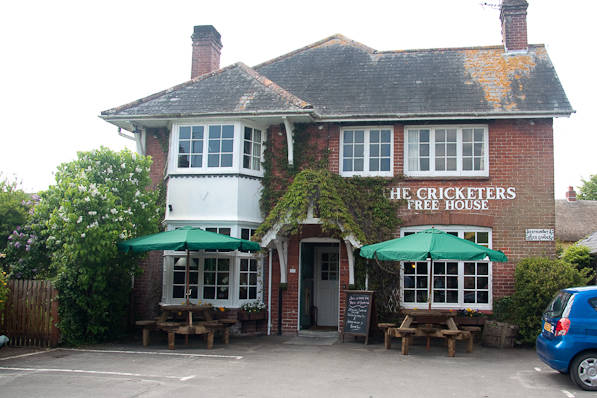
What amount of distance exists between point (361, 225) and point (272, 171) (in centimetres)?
273

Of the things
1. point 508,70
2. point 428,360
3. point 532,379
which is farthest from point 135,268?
point 508,70

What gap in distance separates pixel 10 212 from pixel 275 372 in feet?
28.9

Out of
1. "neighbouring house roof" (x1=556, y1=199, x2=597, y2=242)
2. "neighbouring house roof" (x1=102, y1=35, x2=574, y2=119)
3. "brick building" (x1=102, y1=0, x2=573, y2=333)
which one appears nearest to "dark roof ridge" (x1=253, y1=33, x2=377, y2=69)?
"neighbouring house roof" (x1=102, y1=35, x2=574, y2=119)

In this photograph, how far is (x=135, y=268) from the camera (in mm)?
13227

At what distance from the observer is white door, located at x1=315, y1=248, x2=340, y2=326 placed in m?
15.3

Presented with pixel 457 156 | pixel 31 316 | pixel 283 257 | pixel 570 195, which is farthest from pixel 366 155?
pixel 570 195

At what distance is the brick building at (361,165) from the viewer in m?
13.6

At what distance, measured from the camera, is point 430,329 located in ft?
37.3

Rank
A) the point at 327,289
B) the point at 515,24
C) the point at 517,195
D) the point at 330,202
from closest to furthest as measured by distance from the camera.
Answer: the point at 330,202 < the point at 517,195 < the point at 327,289 < the point at 515,24

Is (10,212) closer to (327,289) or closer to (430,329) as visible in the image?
(327,289)

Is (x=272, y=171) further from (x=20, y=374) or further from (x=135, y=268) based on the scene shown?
(x=20, y=374)

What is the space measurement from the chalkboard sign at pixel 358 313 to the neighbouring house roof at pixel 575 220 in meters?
23.5

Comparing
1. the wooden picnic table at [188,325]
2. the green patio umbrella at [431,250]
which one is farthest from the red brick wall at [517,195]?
the wooden picnic table at [188,325]

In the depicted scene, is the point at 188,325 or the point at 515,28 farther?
the point at 515,28
